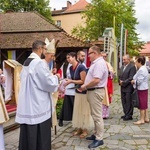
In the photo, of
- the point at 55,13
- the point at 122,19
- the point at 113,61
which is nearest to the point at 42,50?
the point at 113,61

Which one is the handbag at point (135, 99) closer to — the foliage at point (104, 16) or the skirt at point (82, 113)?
the skirt at point (82, 113)

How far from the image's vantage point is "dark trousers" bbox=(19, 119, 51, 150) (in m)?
3.29

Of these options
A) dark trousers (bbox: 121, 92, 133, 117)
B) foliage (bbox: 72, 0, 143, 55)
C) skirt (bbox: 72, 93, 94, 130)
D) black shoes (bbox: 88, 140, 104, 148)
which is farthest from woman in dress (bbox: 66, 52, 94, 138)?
foliage (bbox: 72, 0, 143, 55)

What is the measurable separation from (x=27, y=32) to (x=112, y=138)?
12184 millimetres

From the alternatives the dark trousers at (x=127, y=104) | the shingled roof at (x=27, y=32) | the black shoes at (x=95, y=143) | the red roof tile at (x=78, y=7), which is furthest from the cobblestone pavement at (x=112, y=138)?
the red roof tile at (x=78, y=7)

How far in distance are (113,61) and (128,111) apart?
555 inches

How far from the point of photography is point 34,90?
10.5ft

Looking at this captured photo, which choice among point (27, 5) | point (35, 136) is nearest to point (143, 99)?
point (35, 136)

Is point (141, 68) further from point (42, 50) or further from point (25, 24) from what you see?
point (25, 24)

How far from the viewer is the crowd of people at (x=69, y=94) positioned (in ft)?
10.6

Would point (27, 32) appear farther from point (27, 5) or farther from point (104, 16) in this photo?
point (27, 5)

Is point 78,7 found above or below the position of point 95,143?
above

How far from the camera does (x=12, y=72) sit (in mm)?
5684

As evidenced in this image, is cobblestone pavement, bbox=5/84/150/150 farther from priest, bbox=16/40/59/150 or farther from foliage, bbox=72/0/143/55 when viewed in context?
foliage, bbox=72/0/143/55
